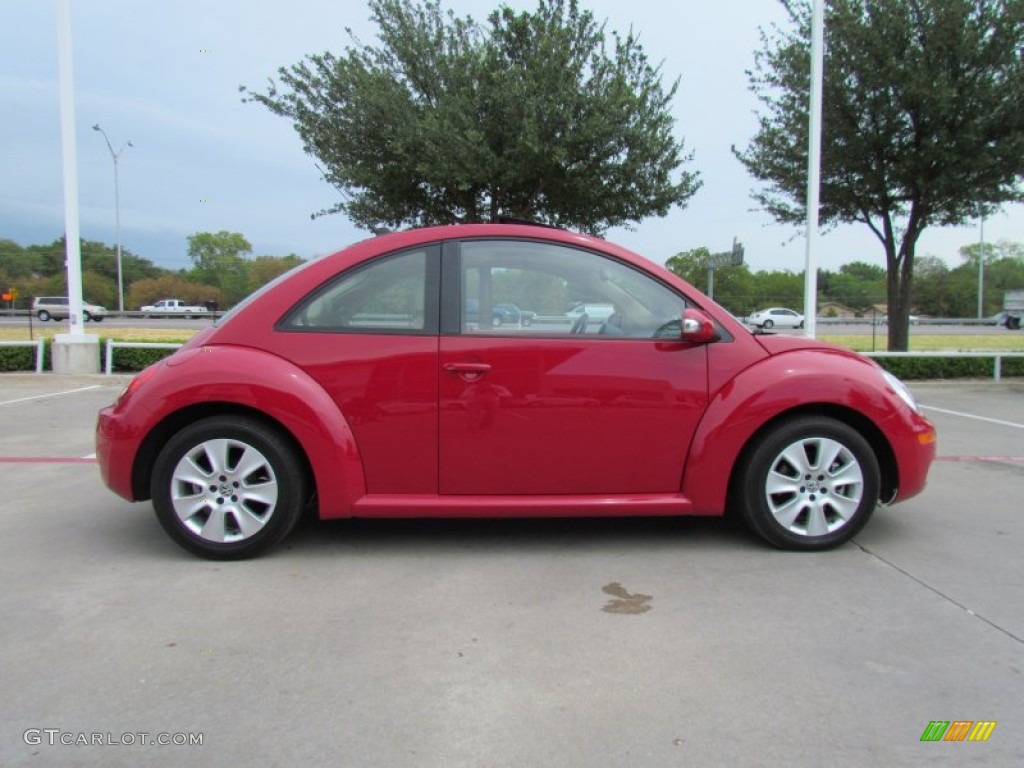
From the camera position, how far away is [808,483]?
12.5ft

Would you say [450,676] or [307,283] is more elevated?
[307,283]

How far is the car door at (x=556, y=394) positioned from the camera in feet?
12.1

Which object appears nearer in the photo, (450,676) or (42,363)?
(450,676)

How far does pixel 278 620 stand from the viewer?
10.2 feet

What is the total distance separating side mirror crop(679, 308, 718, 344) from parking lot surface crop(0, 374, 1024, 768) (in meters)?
1.18

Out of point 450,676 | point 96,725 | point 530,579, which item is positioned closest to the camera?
point 96,725

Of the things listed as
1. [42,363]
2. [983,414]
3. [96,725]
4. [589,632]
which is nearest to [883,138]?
[983,414]

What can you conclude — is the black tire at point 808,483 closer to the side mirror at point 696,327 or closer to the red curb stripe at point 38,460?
the side mirror at point 696,327

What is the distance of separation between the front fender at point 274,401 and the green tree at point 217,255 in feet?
334

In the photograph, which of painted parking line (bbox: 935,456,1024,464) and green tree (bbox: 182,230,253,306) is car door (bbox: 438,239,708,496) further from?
green tree (bbox: 182,230,253,306)

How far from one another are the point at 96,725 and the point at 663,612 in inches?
86.8

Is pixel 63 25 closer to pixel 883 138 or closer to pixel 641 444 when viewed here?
pixel 641 444

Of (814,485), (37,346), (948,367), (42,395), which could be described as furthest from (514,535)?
(37,346)

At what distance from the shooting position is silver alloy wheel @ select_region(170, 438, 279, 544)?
3641 mm
